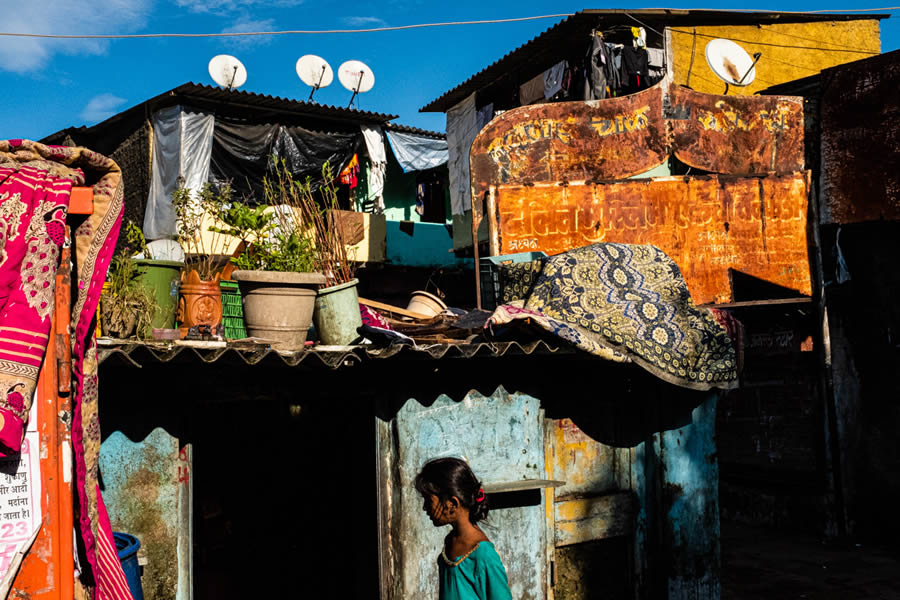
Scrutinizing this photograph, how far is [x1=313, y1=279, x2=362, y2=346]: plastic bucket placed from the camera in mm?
5836

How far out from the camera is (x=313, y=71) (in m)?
15.7

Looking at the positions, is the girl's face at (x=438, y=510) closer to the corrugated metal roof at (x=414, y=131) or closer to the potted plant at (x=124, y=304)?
the potted plant at (x=124, y=304)

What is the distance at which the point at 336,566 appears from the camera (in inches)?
345

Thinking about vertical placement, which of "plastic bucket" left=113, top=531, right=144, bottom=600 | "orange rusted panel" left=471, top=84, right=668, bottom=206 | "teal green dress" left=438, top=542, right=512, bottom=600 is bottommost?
"plastic bucket" left=113, top=531, right=144, bottom=600

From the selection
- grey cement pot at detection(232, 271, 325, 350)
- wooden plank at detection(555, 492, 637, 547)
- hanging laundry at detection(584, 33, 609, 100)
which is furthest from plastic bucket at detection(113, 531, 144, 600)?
hanging laundry at detection(584, 33, 609, 100)

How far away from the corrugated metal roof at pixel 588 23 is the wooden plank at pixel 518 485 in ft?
30.2

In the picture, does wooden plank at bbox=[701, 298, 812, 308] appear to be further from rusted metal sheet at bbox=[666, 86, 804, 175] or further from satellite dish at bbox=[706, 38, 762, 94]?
satellite dish at bbox=[706, 38, 762, 94]

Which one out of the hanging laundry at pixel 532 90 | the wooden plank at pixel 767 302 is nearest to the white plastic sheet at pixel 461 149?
the hanging laundry at pixel 532 90

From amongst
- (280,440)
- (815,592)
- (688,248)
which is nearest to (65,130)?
(280,440)

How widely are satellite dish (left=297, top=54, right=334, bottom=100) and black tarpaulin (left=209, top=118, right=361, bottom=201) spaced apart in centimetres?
97

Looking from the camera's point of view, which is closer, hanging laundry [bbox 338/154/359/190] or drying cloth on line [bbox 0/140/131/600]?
drying cloth on line [bbox 0/140/131/600]

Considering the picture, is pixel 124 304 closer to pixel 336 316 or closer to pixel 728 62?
pixel 336 316

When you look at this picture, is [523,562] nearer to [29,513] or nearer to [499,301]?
[499,301]

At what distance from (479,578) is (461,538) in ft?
0.67
